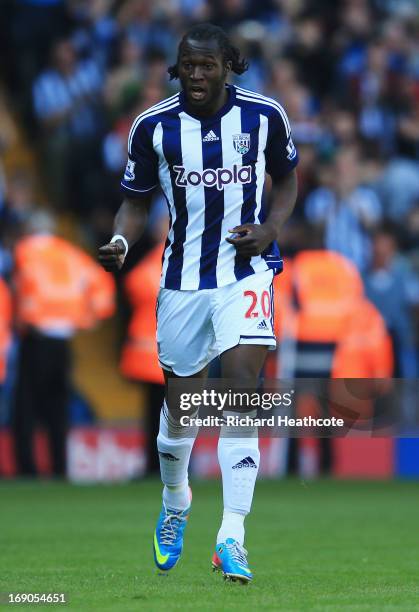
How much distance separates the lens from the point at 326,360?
13.9m

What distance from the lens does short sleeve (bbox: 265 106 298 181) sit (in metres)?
6.55

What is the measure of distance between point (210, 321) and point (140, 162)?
781mm

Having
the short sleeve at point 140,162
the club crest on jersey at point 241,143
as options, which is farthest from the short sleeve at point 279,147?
the short sleeve at point 140,162

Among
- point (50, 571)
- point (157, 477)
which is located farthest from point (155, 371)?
point (50, 571)

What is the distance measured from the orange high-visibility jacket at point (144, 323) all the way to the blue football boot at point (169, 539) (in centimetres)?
638

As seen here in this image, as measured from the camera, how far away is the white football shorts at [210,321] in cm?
630

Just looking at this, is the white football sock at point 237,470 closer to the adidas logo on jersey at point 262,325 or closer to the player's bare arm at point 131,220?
the adidas logo on jersey at point 262,325

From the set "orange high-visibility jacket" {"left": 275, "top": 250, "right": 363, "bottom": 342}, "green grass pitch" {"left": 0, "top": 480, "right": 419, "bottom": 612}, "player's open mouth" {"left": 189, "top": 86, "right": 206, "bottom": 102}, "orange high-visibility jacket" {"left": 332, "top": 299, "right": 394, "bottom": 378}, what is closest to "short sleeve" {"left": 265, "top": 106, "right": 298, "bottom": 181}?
"player's open mouth" {"left": 189, "top": 86, "right": 206, "bottom": 102}

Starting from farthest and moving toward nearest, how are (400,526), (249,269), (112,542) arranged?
(400,526) → (112,542) → (249,269)

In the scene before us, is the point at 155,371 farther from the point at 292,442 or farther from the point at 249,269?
the point at 249,269

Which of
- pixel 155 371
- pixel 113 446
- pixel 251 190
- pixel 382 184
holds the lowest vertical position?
pixel 113 446

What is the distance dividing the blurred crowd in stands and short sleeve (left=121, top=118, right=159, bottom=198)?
6986 mm

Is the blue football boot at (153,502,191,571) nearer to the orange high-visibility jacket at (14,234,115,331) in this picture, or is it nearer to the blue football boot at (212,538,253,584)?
the blue football boot at (212,538,253,584)

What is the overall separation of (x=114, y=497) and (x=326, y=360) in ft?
10.4
